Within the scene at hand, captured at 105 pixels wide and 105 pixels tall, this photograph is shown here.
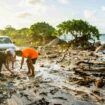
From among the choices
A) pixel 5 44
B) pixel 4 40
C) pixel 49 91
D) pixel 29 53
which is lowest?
pixel 49 91

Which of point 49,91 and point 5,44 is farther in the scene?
point 5,44

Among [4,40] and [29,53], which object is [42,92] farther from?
[4,40]

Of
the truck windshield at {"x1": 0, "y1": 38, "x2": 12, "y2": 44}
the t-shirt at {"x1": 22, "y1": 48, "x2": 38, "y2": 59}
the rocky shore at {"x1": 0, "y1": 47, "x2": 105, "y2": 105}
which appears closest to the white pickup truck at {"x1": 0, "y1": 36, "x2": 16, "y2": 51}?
the truck windshield at {"x1": 0, "y1": 38, "x2": 12, "y2": 44}

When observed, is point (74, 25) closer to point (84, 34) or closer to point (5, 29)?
point (84, 34)

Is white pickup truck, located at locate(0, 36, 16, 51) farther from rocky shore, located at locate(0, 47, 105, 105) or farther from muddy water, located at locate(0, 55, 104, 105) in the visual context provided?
muddy water, located at locate(0, 55, 104, 105)

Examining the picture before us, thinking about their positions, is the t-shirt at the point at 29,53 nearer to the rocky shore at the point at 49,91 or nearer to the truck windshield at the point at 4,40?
the rocky shore at the point at 49,91

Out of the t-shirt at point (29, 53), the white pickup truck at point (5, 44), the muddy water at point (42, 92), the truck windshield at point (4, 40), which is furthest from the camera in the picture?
the truck windshield at point (4, 40)

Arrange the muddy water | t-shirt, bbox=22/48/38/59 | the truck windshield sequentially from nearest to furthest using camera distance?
the muddy water
t-shirt, bbox=22/48/38/59
the truck windshield

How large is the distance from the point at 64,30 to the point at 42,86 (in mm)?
43557

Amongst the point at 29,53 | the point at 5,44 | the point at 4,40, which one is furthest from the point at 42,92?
the point at 4,40

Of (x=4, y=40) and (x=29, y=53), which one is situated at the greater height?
(x=4, y=40)

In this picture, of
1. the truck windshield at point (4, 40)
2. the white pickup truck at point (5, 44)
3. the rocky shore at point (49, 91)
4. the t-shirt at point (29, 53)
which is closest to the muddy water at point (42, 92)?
the rocky shore at point (49, 91)

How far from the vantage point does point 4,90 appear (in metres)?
11.8

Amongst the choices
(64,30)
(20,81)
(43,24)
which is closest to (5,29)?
(43,24)
